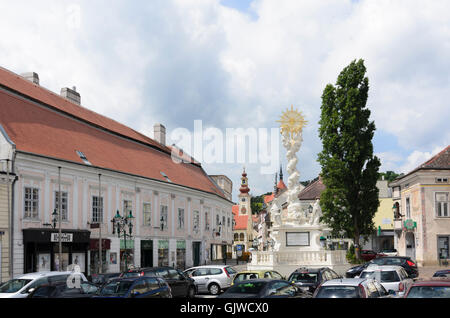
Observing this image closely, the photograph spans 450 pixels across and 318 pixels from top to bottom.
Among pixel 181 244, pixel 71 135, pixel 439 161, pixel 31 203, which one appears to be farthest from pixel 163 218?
pixel 439 161

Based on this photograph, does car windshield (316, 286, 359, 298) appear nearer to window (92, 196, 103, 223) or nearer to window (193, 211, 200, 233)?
window (92, 196, 103, 223)

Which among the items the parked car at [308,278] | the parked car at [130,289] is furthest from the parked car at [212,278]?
the parked car at [130,289]

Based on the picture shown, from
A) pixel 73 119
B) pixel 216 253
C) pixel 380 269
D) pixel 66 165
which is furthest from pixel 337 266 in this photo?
pixel 216 253

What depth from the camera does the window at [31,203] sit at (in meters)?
32.5

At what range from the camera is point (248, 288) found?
15.5 m

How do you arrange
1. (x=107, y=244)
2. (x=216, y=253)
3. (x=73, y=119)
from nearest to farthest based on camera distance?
(x=107, y=244) < (x=73, y=119) < (x=216, y=253)

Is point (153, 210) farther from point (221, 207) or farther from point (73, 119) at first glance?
point (221, 207)

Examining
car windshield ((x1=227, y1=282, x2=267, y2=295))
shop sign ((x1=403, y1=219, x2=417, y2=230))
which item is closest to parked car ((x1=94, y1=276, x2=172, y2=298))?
car windshield ((x1=227, y1=282, x2=267, y2=295))

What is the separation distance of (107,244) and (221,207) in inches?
1124

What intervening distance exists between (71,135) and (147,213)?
9.99 meters

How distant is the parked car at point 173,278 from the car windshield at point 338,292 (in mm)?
10697

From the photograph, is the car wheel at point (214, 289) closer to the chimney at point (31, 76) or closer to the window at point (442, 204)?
the chimney at point (31, 76)

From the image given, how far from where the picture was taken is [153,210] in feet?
153

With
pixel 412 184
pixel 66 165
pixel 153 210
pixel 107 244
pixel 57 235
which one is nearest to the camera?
pixel 57 235
